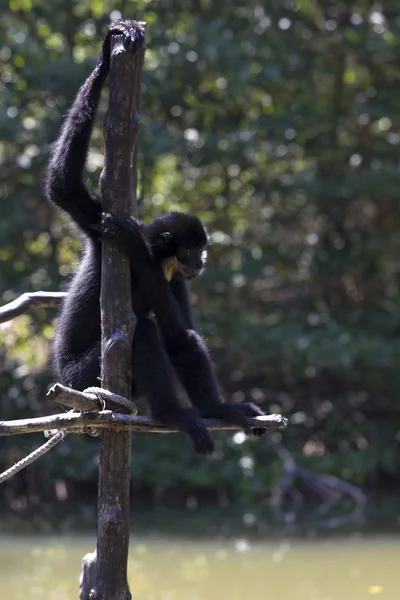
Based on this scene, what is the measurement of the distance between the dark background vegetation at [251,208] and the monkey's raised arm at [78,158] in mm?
6663

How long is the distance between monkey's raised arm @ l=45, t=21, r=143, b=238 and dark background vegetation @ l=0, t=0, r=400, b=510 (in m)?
6.66

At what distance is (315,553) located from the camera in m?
10.2

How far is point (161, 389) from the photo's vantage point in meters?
→ 5.52

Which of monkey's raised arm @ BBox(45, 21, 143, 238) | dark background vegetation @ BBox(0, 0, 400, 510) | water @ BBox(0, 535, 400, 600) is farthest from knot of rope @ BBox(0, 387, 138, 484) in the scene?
dark background vegetation @ BBox(0, 0, 400, 510)

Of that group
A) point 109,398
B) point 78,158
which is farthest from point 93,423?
point 78,158

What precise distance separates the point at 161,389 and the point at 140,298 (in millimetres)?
680

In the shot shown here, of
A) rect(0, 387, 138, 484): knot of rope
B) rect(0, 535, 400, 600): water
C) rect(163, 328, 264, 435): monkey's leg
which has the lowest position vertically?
rect(0, 535, 400, 600): water

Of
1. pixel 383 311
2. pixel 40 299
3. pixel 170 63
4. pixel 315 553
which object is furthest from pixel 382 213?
pixel 40 299

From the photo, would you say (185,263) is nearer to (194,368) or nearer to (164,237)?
(164,237)

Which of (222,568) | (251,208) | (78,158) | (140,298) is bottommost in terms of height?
(222,568)

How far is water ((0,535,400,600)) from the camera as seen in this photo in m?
8.95

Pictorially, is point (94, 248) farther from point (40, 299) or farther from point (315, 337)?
point (315, 337)

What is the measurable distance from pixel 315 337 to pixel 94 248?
23.4 feet

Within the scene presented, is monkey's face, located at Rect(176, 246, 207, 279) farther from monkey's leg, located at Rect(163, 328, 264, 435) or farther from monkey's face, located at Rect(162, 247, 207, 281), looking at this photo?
monkey's leg, located at Rect(163, 328, 264, 435)
